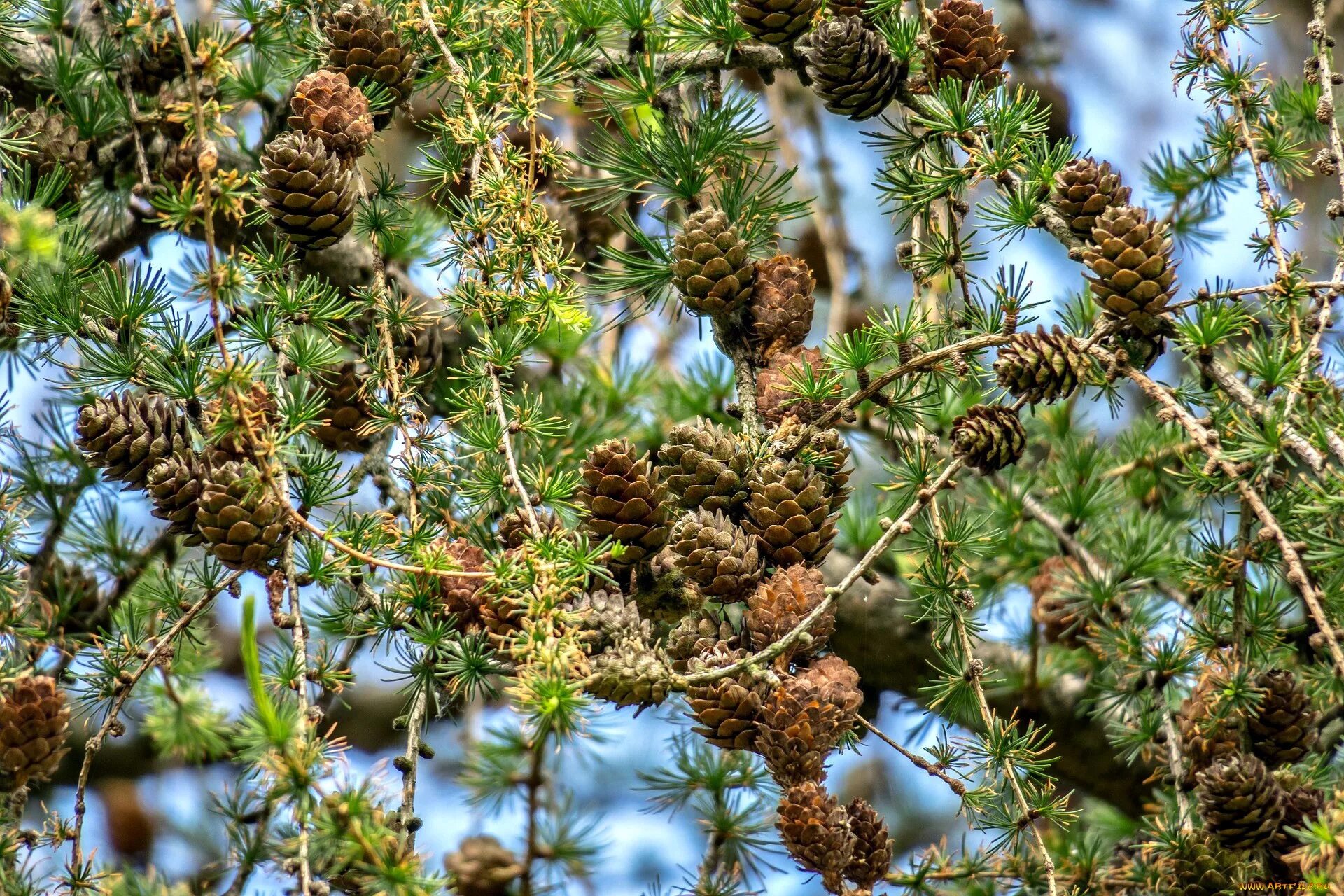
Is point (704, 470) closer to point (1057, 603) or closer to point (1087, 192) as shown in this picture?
point (1087, 192)

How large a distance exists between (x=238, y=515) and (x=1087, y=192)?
0.68 metres

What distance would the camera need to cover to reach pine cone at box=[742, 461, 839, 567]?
0.89m

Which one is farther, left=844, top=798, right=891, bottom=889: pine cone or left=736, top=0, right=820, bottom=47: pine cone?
left=736, top=0, right=820, bottom=47: pine cone

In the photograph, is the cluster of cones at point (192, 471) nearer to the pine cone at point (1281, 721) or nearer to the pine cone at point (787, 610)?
the pine cone at point (787, 610)

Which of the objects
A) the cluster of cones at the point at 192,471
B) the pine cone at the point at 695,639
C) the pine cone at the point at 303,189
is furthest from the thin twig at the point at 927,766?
the pine cone at the point at 303,189

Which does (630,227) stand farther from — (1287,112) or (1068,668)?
(1068,668)

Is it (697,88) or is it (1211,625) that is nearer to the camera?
(1211,625)

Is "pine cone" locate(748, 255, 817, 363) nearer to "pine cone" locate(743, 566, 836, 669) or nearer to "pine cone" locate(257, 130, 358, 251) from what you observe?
"pine cone" locate(743, 566, 836, 669)

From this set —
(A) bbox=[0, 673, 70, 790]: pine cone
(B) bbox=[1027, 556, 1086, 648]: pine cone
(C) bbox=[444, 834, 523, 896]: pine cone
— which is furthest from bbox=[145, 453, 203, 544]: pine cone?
(B) bbox=[1027, 556, 1086, 648]: pine cone

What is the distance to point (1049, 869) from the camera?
2.73 feet

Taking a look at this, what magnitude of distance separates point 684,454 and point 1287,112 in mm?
811

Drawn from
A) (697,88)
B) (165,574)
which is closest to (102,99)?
(165,574)

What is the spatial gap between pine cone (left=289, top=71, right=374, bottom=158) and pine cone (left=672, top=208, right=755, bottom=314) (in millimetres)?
271

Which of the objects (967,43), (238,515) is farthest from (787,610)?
(967,43)
